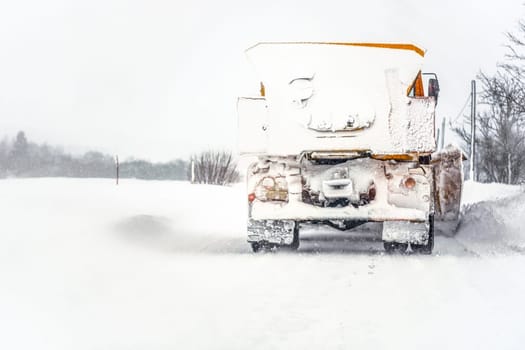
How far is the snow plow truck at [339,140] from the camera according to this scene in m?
9.15

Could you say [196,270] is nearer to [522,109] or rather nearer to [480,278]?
[480,278]

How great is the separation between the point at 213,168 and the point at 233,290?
97.3ft

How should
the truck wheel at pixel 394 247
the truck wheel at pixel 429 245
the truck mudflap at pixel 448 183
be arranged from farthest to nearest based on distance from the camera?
the truck mudflap at pixel 448 183
the truck wheel at pixel 394 247
the truck wheel at pixel 429 245

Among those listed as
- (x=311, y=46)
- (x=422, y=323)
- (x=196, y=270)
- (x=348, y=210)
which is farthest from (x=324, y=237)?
(x=422, y=323)

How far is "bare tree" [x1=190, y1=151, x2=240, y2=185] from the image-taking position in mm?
35375

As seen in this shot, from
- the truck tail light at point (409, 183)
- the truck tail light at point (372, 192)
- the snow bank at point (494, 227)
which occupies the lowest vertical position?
the snow bank at point (494, 227)

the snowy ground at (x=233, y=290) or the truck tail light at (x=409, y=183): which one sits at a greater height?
the truck tail light at (x=409, y=183)

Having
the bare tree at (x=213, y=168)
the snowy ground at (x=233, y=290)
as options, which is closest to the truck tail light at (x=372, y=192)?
the snowy ground at (x=233, y=290)

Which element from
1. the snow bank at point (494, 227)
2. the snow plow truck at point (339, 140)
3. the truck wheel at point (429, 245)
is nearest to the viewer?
the snow plow truck at point (339, 140)

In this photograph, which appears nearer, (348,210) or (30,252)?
(30,252)

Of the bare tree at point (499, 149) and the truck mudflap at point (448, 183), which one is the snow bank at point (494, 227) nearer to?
the truck mudflap at point (448, 183)

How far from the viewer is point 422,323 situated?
480 cm

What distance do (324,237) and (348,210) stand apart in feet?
11.2

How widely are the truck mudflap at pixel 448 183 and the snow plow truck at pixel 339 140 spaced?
2642 mm
